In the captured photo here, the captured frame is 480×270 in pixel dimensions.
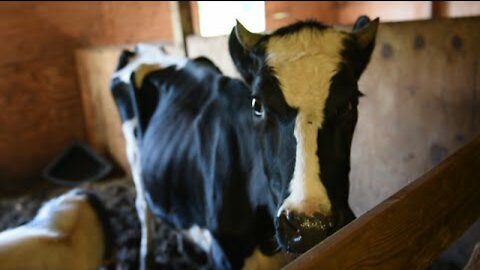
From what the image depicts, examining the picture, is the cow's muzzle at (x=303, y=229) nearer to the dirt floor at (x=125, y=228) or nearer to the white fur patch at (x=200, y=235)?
the white fur patch at (x=200, y=235)

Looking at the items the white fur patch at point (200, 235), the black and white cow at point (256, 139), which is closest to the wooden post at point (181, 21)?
the black and white cow at point (256, 139)

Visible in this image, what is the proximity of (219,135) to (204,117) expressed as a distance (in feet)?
0.78

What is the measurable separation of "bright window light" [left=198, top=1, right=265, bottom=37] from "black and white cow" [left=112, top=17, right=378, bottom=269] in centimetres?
388

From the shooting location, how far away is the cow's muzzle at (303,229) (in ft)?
4.04

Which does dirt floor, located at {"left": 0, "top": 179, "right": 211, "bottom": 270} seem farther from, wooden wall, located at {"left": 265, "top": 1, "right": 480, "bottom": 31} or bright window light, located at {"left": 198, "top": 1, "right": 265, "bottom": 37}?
wooden wall, located at {"left": 265, "top": 1, "right": 480, "bottom": 31}

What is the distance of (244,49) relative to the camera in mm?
1698

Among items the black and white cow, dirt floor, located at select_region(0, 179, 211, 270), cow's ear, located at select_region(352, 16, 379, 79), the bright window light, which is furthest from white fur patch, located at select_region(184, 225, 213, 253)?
the bright window light

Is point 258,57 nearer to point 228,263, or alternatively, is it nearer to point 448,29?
point 228,263

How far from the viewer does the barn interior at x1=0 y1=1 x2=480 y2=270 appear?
1202 mm

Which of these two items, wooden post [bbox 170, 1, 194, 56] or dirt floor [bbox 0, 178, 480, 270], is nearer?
dirt floor [bbox 0, 178, 480, 270]

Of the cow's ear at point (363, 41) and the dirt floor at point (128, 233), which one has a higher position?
the cow's ear at point (363, 41)

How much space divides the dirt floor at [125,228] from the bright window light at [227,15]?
2978 millimetres

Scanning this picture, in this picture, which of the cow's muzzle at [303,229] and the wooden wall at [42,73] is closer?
the cow's muzzle at [303,229]

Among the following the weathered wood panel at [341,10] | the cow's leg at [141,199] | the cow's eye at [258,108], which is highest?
the cow's eye at [258,108]
